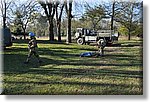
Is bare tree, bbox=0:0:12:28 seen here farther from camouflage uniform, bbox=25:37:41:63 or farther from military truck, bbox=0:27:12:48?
camouflage uniform, bbox=25:37:41:63

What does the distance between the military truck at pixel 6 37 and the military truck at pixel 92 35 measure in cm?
65

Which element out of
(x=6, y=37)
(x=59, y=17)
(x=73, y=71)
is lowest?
(x=73, y=71)

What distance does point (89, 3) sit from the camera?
9.78 ft

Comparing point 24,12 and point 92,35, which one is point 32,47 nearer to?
point 24,12

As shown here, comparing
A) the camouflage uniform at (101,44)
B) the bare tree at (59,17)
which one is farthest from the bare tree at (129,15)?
the bare tree at (59,17)

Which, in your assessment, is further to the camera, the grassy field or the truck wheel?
the truck wheel

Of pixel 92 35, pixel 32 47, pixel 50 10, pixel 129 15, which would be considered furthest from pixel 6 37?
pixel 129 15

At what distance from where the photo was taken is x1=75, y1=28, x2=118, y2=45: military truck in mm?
3010

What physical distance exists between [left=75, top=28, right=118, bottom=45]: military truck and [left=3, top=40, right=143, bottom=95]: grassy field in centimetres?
6

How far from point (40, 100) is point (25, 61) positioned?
1.33ft

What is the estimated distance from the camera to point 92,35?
3.03 m

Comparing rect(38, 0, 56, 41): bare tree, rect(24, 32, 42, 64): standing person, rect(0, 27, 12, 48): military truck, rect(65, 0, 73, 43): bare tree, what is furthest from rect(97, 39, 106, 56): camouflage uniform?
rect(0, 27, 12, 48): military truck

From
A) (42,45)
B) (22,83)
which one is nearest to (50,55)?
(42,45)

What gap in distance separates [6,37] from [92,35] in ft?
2.70
